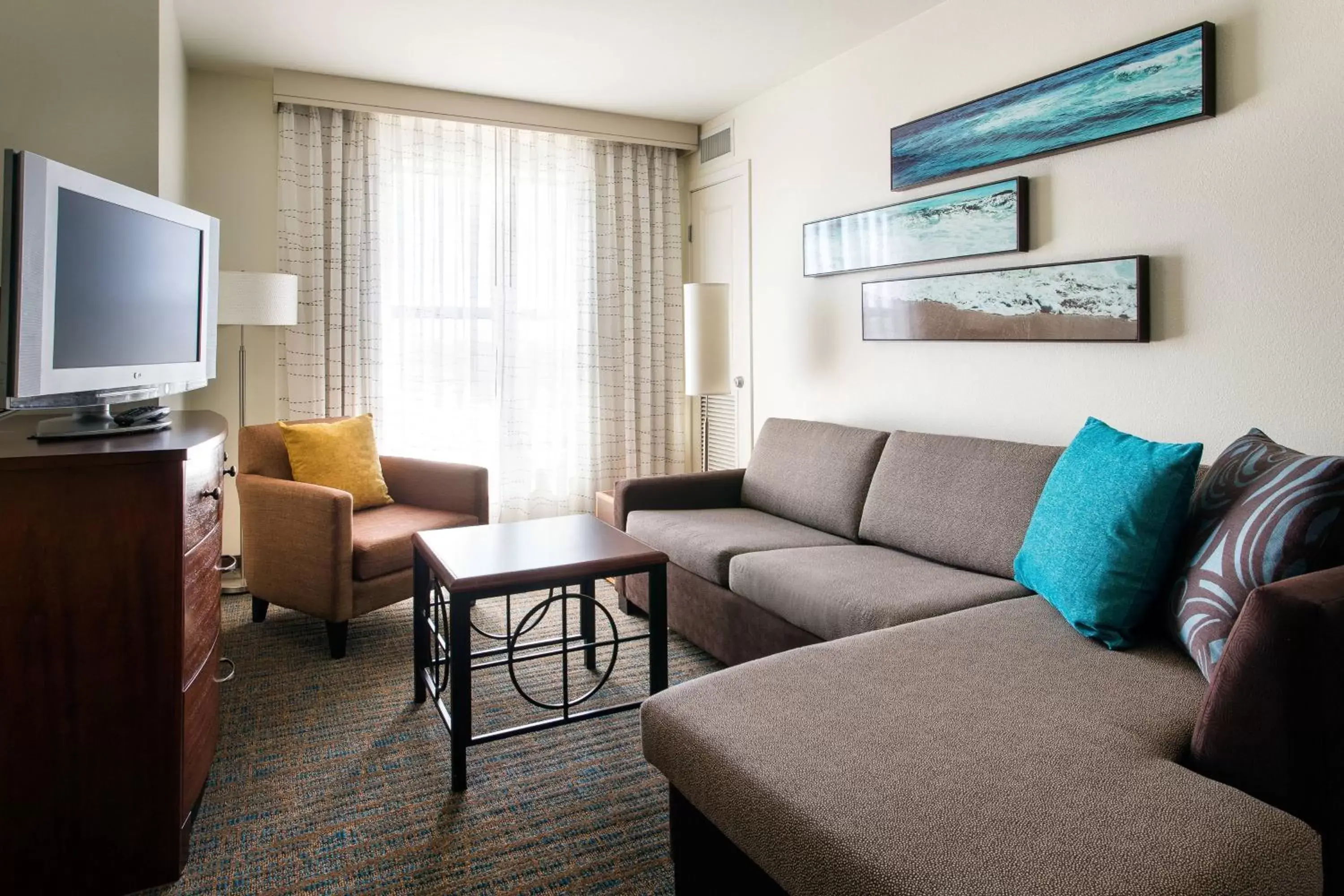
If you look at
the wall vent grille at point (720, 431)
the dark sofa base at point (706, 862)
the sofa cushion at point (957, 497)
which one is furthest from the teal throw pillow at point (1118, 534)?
the wall vent grille at point (720, 431)

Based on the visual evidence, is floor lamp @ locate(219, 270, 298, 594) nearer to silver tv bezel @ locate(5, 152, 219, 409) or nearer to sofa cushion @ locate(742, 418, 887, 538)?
silver tv bezel @ locate(5, 152, 219, 409)

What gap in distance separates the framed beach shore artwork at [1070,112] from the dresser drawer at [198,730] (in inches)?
113

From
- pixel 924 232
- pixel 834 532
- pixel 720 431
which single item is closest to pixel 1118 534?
pixel 834 532

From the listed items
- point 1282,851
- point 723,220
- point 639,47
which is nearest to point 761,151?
point 723,220

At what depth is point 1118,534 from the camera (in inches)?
71.8

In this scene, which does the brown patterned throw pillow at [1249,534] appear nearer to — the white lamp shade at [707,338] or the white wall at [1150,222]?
the white wall at [1150,222]

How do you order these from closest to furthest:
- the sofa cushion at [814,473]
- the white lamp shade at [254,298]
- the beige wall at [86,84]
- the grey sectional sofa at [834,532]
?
the grey sectional sofa at [834,532] < the beige wall at [86,84] < the sofa cushion at [814,473] < the white lamp shade at [254,298]

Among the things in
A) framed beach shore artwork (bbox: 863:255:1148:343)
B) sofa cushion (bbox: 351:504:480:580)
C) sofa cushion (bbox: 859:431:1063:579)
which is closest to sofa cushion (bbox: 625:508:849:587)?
sofa cushion (bbox: 859:431:1063:579)

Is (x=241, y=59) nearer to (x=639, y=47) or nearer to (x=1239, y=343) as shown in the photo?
(x=639, y=47)

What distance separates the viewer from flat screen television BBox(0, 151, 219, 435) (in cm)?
166

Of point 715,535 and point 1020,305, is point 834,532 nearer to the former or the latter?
point 715,535

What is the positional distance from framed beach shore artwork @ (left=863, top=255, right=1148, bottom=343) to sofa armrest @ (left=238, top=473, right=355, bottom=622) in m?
2.23

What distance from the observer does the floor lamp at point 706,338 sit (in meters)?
4.09

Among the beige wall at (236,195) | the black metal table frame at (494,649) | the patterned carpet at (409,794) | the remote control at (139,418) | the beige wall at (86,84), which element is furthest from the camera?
the beige wall at (236,195)
